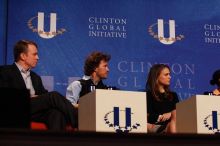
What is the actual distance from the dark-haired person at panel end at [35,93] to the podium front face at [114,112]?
0.70m

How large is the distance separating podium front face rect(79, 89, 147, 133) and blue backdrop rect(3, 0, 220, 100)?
8.73 feet

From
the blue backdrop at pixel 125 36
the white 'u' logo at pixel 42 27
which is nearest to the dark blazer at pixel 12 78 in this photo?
the blue backdrop at pixel 125 36

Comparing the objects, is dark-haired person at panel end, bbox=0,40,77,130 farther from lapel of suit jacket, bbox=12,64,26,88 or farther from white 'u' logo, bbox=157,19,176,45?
white 'u' logo, bbox=157,19,176,45

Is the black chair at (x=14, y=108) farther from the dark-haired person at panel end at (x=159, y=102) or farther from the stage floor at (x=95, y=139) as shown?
the dark-haired person at panel end at (x=159, y=102)

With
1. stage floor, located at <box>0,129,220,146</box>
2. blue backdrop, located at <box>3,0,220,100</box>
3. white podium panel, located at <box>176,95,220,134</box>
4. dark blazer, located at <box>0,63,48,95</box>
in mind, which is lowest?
stage floor, located at <box>0,129,220,146</box>

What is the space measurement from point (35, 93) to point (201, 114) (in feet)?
5.55

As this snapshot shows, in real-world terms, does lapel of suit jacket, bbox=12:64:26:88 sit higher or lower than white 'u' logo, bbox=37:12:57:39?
lower

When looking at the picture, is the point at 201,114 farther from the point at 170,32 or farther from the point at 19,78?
the point at 170,32

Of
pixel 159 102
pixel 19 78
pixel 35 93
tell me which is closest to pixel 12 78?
pixel 19 78

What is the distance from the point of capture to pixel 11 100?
6.32 feet

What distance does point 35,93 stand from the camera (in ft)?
12.6

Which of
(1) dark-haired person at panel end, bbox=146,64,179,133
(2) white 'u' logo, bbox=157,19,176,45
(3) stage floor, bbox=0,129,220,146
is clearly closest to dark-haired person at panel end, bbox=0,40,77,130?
(1) dark-haired person at panel end, bbox=146,64,179,133

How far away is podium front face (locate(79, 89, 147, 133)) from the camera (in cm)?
229

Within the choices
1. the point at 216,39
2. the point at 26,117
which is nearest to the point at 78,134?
the point at 26,117
